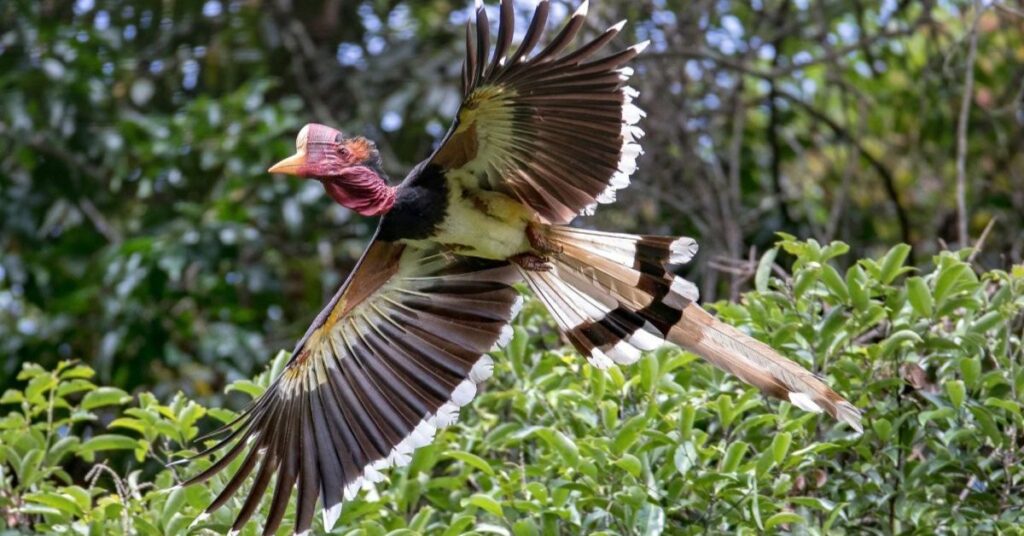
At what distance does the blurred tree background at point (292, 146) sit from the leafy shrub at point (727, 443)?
1486 mm

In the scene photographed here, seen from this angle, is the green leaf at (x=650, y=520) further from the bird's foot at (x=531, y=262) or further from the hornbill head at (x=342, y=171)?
the hornbill head at (x=342, y=171)

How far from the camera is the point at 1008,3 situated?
5109mm

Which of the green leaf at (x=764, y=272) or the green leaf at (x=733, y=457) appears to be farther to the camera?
the green leaf at (x=764, y=272)

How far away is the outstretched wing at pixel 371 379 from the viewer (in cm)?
281

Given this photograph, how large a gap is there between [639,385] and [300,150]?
896 millimetres

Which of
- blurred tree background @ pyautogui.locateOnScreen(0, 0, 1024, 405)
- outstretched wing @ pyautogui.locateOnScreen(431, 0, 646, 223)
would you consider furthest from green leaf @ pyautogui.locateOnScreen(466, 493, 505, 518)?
blurred tree background @ pyautogui.locateOnScreen(0, 0, 1024, 405)

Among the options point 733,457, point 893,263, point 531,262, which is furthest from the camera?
point 531,262

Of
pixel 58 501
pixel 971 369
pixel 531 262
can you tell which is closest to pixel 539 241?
pixel 531 262

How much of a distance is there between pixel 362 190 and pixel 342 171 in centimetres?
6

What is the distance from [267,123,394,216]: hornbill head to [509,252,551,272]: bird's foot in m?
0.31

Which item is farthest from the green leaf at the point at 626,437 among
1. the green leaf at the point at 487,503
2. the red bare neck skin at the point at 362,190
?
Answer: the red bare neck skin at the point at 362,190

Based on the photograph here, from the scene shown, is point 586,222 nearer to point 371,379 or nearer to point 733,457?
point 371,379

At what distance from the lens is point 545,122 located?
2852mm

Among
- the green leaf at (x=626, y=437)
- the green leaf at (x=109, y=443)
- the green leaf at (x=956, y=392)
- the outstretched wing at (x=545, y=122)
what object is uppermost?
the outstretched wing at (x=545, y=122)
